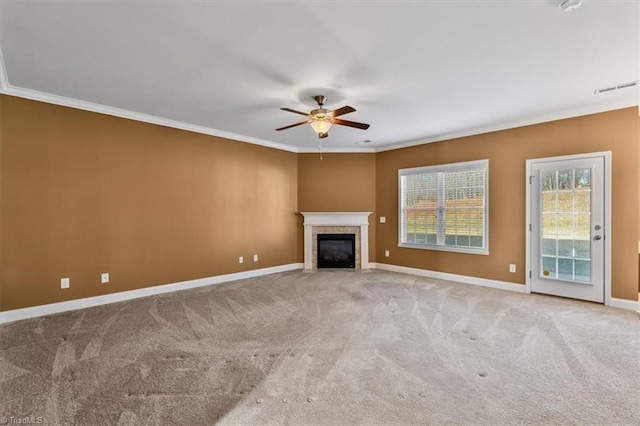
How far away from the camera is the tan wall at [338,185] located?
6797 mm

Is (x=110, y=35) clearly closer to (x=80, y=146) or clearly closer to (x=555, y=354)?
(x=80, y=146)

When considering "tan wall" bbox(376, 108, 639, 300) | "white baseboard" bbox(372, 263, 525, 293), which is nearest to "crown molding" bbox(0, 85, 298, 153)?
"tan wall" bbox(376, 108, 639, 300)

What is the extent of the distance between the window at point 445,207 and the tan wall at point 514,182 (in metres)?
0.13

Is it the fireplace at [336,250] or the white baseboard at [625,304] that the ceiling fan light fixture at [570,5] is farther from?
the fireplace at [336,250]

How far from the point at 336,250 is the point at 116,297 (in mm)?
4106

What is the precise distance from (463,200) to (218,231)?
449 cm

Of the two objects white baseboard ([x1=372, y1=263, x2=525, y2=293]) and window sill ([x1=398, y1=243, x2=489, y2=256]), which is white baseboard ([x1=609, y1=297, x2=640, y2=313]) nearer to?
white baseboard ([x1=372, y1=263, x2=525, y2=293])

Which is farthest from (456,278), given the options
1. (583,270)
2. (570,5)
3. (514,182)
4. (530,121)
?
(570,5)

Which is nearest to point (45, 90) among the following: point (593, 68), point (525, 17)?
point (525, 17)

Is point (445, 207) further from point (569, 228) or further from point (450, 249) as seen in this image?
point (569, 228)

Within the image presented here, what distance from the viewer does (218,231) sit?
5473 mm

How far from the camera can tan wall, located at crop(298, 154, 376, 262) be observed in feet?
22.3

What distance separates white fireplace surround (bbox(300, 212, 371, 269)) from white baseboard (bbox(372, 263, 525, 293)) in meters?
0.48

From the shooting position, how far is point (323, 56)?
2.81 metres
